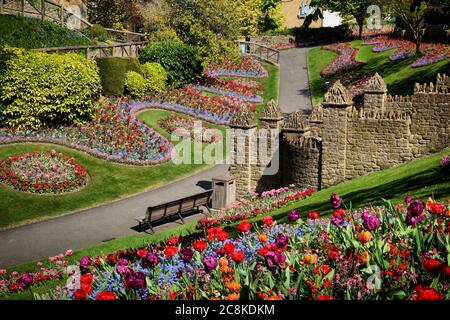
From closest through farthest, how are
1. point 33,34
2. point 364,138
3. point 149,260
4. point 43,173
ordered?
point 149,260 < point 364,138 < point 43,173 < point 33,34

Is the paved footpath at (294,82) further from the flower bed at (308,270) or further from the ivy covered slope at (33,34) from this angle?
the flower bed at (308,270)

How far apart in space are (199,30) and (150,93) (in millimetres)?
8467

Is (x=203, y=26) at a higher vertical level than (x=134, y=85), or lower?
higher

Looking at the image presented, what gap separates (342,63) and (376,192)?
34555 millimetres

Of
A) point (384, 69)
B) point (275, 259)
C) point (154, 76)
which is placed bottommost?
point (275, 259)

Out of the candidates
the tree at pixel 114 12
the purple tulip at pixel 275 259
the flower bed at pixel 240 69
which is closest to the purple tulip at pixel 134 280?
the purple tulip at pixel 275 259

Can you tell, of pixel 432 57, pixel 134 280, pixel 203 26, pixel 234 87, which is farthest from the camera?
pixel 234 87

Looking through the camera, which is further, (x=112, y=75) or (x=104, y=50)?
(x=104, y=50)

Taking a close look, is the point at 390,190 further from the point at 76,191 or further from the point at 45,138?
the point at 45,138

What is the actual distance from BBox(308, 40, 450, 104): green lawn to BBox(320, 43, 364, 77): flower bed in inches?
22.6

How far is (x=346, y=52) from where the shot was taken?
49406 mm

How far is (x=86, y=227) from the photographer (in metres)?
18.0

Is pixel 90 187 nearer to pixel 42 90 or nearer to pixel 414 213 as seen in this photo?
pixel 42 90

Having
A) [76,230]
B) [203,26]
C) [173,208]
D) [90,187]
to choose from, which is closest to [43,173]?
[90,187]
